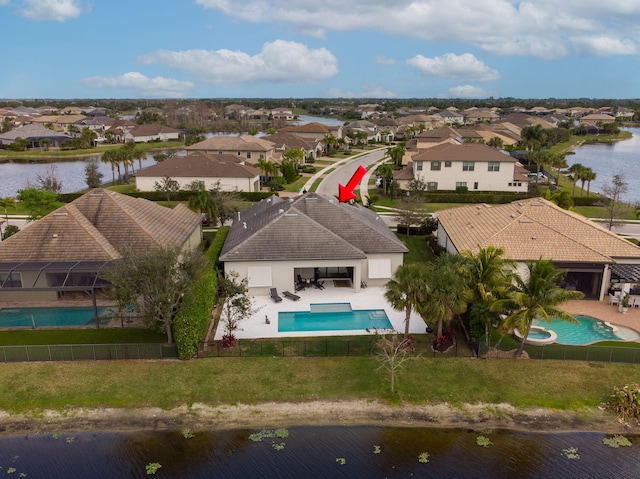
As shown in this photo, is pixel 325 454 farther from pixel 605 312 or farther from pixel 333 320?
pixel 605 312

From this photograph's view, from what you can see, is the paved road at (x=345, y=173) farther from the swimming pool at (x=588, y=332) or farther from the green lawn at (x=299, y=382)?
the green lawn at (x=299, y=382)

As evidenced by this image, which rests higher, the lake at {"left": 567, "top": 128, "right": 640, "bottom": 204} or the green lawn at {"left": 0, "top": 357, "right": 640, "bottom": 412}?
the lake at {"left": 567, "top": 128, "right": 640, "bottom": 204}

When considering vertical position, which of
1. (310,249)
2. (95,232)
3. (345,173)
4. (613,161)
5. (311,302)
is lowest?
(311,302)

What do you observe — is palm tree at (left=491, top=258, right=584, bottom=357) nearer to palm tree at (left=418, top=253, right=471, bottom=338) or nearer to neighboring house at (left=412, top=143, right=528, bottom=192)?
palm tree at (left=418, top=253, right=471, bottom=338)

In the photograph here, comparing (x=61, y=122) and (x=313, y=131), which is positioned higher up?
(x=61, y=122)

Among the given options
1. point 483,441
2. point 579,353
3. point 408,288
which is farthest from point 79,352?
point 579,353

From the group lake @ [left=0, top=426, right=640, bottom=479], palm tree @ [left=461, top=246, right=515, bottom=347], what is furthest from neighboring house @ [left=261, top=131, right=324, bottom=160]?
lake @ [left=0, top=426, right=640, bottom=479]

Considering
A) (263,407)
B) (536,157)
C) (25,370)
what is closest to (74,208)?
(25,370)
